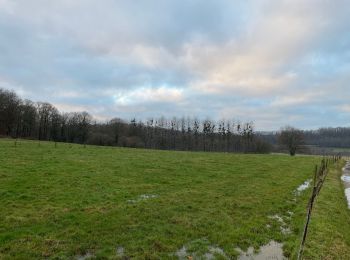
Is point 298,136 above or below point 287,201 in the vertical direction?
above

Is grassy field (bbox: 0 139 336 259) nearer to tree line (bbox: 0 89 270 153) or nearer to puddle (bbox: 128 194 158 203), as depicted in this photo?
puddle (bbox: 128 194 158 203)

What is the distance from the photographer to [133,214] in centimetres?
1221

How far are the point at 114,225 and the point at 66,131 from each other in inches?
4106

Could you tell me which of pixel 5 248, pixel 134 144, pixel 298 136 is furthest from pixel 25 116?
pixel 5 248

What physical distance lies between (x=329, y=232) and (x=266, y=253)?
13.3 feet

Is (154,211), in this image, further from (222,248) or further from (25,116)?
(25,116)

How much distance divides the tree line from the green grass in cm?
9099

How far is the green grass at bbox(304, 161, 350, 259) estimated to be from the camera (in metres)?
9.69

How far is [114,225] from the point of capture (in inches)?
419

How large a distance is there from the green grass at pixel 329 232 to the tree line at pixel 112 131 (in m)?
91.0

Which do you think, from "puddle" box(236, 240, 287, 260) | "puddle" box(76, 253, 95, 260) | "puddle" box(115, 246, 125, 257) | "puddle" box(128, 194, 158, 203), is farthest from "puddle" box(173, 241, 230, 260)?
"puddle" box(128, 194, 158, 203)

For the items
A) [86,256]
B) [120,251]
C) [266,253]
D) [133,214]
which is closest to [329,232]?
[266,253]

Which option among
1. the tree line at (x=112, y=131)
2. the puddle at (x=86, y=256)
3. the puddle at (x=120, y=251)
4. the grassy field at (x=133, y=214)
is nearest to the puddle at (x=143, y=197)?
the grassy field at (x=133, y=214)

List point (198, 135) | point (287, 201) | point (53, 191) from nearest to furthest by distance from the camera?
1. point (53, 191)
2. point (287, 201)
3. point (198, 135)
